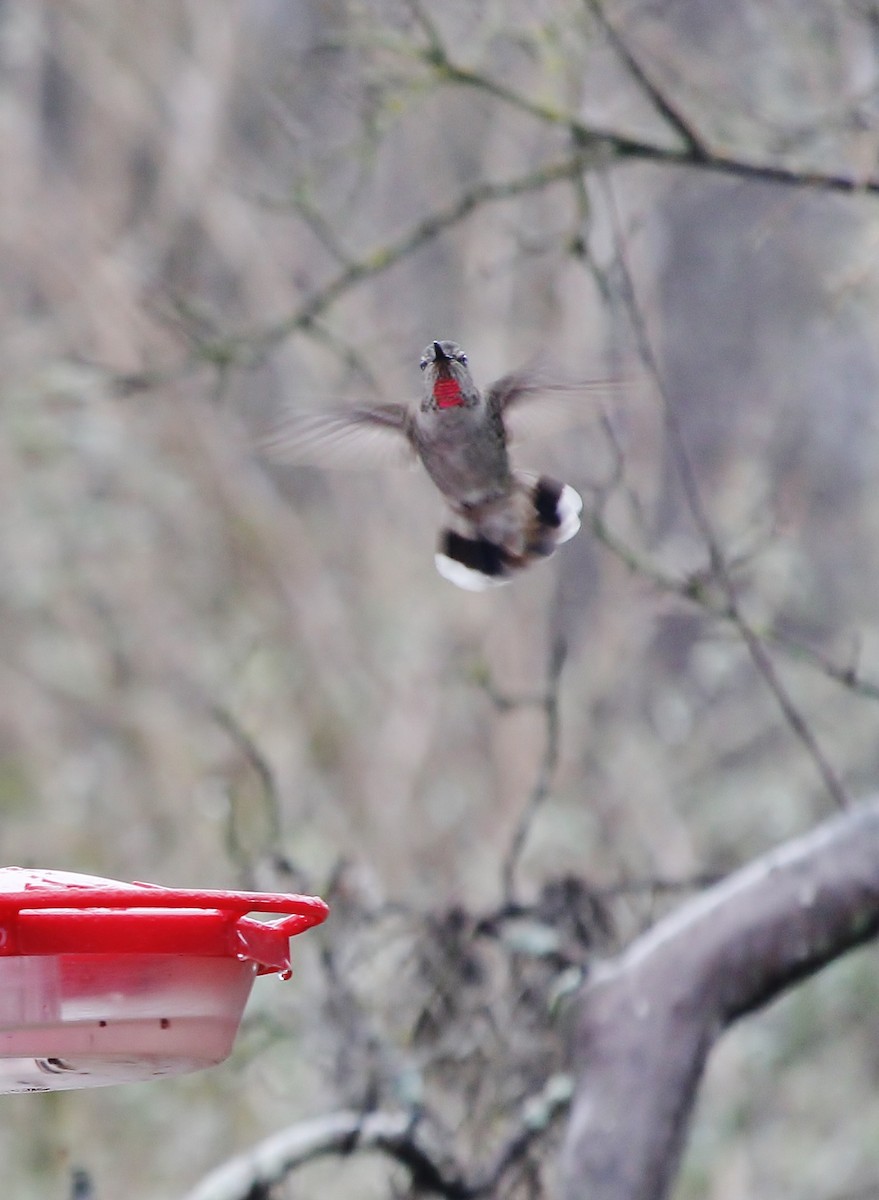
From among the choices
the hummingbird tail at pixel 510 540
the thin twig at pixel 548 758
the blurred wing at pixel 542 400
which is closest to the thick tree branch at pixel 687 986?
the thin twig at pixel 548 758

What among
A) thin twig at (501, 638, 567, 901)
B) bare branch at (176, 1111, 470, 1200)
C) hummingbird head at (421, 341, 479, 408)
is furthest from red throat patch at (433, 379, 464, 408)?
bare branch at (176, 1111, 470, 1200)

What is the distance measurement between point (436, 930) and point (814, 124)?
1.72m

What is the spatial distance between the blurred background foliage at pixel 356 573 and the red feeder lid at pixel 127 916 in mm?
3781

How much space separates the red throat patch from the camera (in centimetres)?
269

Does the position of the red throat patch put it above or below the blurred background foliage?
below

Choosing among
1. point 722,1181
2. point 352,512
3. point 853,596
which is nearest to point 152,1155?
point 722,1181

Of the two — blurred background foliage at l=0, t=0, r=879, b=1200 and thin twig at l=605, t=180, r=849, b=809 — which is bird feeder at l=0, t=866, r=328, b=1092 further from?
blurred background foliage at l=0, t=0, r=879, b=1200

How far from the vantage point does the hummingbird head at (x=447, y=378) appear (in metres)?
2.56

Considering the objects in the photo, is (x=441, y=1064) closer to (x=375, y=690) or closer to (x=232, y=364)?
(x=232, y=364)

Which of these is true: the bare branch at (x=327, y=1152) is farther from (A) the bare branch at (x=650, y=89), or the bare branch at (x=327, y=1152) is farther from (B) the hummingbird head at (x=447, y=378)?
(A) the bare branch at (x=650, y=89)

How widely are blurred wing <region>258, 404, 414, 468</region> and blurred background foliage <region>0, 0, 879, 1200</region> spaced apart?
8.57 feet

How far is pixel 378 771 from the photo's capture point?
7.32 metres

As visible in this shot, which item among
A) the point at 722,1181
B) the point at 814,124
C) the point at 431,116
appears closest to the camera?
the point at 814,124

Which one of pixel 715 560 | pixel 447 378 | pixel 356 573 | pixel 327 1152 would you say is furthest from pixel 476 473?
pixel 356 573
